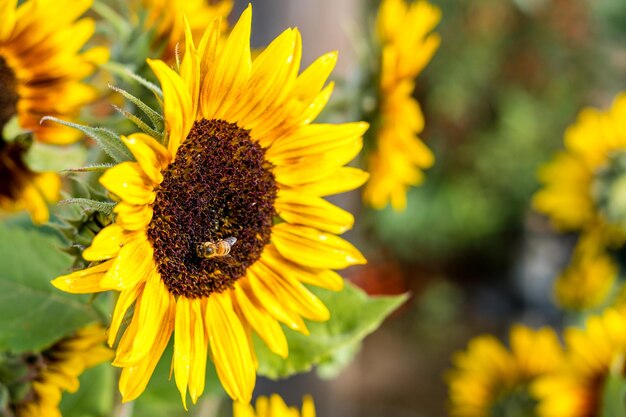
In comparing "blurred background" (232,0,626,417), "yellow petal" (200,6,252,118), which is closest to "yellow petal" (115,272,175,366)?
"yellow petal" (200,6,252,118)

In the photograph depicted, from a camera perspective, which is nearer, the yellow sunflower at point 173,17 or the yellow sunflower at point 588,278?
the yellow sunflower at point 173,17

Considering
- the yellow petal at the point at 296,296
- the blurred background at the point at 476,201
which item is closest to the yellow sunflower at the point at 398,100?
the yellow petal at the point at 296,296

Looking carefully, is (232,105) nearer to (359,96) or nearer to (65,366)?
(65,366)

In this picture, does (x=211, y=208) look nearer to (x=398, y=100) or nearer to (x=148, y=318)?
(x=148, y=318)

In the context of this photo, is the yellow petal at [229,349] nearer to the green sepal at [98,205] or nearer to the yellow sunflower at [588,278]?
the green sepal at [98,205]

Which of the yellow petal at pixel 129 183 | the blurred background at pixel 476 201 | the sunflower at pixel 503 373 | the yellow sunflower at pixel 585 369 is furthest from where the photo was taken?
the blurred background at pixel 476 201

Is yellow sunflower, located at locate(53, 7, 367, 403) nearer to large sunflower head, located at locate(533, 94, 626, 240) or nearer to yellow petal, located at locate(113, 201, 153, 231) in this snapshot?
yellow petal, located at locate(113, 201, 153, 231)
